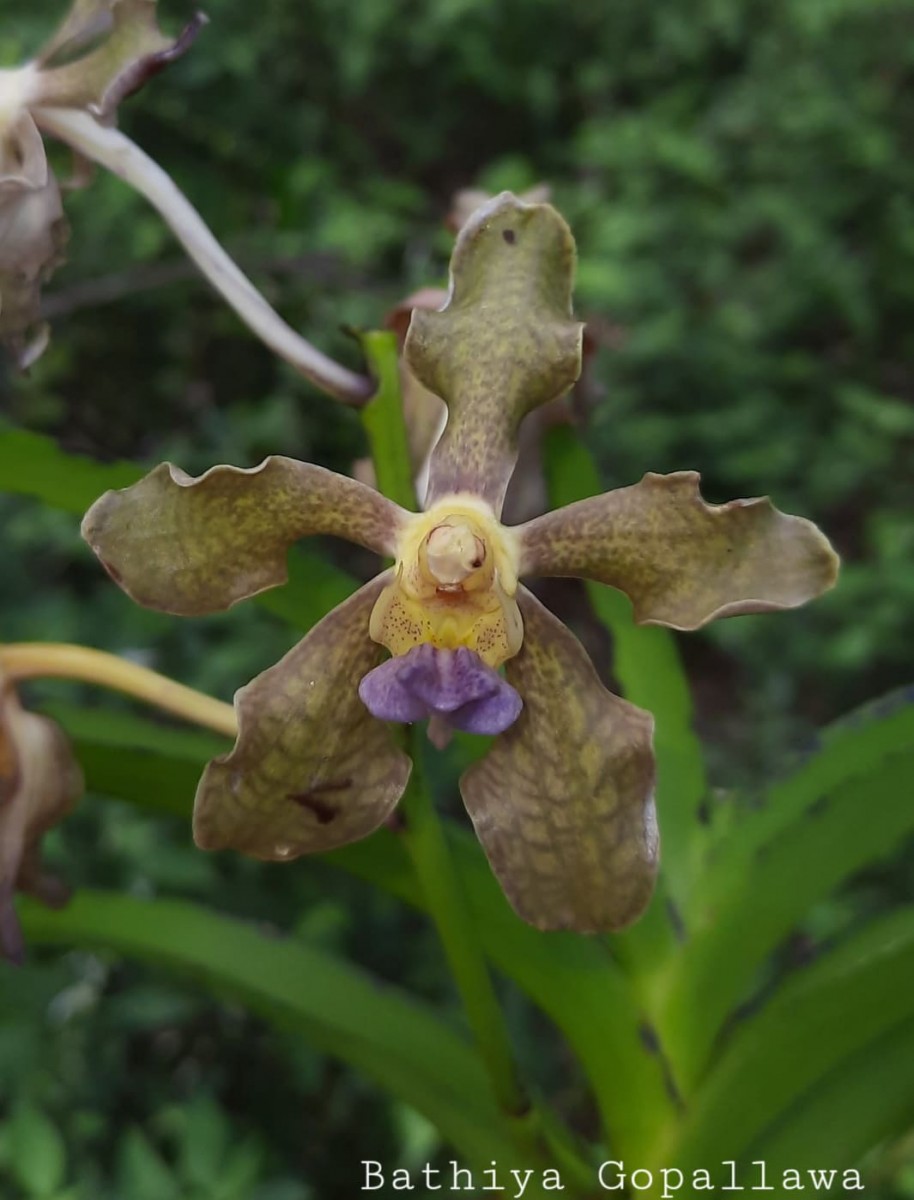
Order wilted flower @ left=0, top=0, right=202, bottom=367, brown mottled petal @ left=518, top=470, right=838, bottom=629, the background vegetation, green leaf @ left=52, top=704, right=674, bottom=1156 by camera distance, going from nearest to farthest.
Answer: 1. brown mottled petal @ left=518, top=470, right=838, bottom=629
2. wilted flower @ left=0, top=0, right=202, bottom=367
3. green leaf @ left=52, top=704, right=674, bottom=1156
4. the background vegetation

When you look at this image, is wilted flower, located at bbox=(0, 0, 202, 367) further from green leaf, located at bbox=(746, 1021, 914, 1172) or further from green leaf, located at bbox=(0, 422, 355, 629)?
green leaf, located at bbox=(746, 1021, 914, 1172)

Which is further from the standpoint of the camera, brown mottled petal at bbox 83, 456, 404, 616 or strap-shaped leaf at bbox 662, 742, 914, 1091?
strap-shaped leaf at bbox 662, 742, 914, 1091

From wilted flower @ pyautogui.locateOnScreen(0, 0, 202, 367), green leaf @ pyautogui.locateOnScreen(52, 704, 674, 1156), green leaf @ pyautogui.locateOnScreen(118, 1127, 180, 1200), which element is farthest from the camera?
green leaf @ pyautogui.locateOnScreen(118, 1127, 180, 1200)

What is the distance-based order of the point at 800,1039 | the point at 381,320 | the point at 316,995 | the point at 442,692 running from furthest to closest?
the point at 381,320 < the point at 316,995 < the point at 800,1039 < the point at 442,692

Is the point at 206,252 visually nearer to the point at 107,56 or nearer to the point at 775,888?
the point at 107,56

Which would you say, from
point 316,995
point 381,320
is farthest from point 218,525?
point 381,320

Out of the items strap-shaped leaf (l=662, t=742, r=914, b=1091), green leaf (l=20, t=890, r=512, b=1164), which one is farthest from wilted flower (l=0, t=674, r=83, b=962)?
strap-shaped leaf (l=662, t=742, r=914, b=1091)
